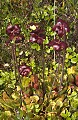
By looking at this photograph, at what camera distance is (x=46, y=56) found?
3.06 meters

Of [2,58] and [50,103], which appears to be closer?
[50,103]

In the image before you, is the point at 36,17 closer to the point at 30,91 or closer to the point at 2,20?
the point at 2,20

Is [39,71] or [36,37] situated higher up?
[36,37]

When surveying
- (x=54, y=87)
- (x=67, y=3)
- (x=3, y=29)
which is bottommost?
(x=54, y=87)

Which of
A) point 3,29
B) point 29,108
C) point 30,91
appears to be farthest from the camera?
point 3,29

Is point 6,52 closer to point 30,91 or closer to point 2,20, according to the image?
point 2,20

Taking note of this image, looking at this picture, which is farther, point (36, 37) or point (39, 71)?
point (39, 71)

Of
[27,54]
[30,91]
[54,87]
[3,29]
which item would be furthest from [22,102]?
[3,29]

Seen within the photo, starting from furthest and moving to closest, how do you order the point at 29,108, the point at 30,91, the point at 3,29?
the point at 3,29 → the point at 30,91 → the point at 29,108

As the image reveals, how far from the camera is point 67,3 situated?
347 cm

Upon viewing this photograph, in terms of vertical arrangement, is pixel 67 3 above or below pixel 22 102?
above

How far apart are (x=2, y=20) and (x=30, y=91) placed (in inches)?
45.2

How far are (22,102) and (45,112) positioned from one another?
0.67 feet

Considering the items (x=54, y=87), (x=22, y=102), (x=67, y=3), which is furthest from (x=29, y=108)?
(x=67, y=3)
